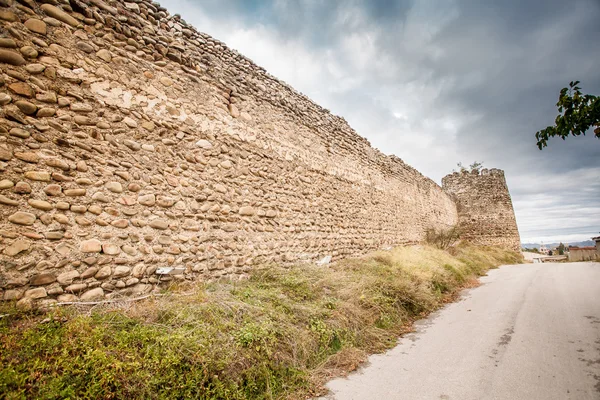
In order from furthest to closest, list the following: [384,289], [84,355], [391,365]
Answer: [384,289] < [391,365] < [84,355]

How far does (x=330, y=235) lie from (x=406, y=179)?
22.7 ft

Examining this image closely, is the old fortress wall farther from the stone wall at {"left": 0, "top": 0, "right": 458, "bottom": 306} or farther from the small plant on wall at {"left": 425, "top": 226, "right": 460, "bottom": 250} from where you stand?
the small plant on wall at {"left": 425, "top": 226, "right": 460, "bottom": 250}

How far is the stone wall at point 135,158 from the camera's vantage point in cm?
331

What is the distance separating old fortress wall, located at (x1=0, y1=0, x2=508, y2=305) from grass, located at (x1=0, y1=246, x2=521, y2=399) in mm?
556

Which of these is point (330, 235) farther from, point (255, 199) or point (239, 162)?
point (239, 162)

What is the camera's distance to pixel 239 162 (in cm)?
573

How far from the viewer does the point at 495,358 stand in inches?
138

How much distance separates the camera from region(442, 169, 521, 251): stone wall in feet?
64.2

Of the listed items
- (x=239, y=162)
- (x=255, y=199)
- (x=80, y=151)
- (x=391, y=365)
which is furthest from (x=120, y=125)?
(x=391, y=365)

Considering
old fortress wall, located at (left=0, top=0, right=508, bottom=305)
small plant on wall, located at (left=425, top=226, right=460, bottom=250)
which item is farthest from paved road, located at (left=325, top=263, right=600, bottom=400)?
small plant on wall, located at (left=425, top=226, right=460, bottom=250)

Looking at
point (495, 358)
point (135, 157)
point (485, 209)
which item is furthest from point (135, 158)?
point (485, 209)

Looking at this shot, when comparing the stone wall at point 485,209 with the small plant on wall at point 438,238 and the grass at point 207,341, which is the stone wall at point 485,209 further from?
the grass at point 207,341

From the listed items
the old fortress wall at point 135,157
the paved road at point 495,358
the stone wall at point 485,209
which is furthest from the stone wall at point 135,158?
the stone wall at point 485,209

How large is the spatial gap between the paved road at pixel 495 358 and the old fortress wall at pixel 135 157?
308 centimetres
